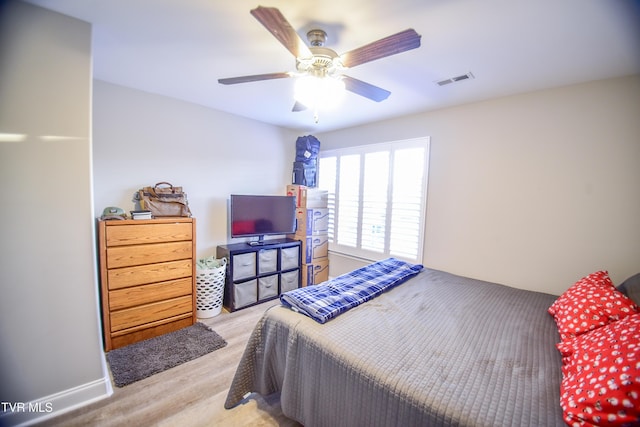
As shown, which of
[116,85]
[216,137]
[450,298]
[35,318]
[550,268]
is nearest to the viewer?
[35,318]

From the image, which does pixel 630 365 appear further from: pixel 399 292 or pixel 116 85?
pixel 116 85

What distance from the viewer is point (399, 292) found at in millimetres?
1970

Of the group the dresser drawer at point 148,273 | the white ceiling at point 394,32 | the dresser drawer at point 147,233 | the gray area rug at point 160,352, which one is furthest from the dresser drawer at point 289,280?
the white ceiling at point 394,32

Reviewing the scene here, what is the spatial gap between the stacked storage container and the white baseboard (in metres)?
2.27

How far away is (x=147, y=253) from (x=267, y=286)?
4.64 ft

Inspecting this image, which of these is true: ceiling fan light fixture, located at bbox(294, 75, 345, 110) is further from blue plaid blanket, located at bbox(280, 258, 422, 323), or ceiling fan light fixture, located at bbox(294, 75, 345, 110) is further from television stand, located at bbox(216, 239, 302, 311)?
television stand, located at bbox(216, 239, 302, 311)

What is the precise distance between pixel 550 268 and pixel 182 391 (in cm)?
307

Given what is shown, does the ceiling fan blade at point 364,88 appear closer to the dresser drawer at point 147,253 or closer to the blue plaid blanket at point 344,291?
the blue plaid blanket at point 344,291

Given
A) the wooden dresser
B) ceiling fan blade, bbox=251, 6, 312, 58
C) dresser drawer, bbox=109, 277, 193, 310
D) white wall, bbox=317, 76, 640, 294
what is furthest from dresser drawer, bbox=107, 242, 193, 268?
white wall, bbox=317, 76, 640, 294

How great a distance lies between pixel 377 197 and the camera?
3.29 meters

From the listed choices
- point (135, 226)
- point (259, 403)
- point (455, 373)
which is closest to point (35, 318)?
point (135, 226)

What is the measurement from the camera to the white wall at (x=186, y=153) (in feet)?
7.96

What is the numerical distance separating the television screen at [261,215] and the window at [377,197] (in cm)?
70

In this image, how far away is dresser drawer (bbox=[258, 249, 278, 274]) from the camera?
3115mm
